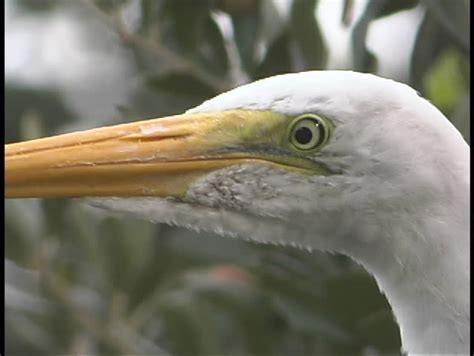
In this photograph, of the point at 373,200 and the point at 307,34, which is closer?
the point at 373,200

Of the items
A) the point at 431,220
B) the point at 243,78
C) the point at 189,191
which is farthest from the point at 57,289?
the point at 431,220

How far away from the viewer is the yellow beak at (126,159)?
2.40 meters

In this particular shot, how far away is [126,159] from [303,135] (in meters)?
0.29

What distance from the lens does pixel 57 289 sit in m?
3.46

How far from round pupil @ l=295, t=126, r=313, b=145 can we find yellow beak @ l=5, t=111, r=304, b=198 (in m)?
0.06

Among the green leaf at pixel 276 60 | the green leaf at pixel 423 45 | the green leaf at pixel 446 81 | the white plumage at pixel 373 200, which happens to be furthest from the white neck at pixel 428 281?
the green leaf at pixel 446 81

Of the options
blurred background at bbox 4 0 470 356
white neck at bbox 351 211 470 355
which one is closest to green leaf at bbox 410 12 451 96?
blurred background at bbox 4 0 470 356

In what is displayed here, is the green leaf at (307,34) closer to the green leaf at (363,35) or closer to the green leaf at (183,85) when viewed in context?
the green leaf at (363,35)

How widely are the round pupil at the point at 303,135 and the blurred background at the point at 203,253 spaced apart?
682 mm

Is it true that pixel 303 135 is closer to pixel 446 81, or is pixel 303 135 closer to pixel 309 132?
pixel 309 132

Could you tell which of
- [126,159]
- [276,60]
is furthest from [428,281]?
[276,60]

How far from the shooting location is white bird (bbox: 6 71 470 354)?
233 centimetres

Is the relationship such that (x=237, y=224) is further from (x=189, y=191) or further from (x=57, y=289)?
(x=57, y=289)

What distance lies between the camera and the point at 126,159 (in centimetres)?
241
